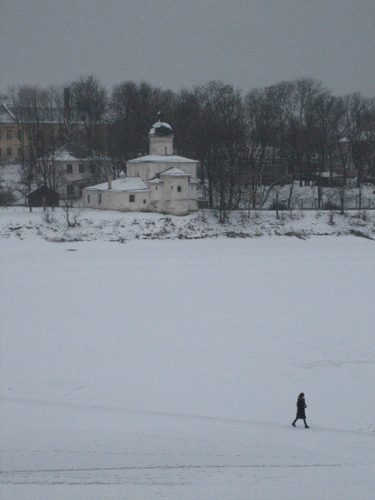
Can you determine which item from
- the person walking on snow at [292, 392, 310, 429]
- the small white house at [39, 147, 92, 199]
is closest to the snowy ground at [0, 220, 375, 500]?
the person walking on snow at [292, 392, 310, 429]

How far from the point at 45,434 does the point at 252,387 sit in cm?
512

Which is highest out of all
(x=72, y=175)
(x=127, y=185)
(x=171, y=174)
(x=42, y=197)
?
(x=72, y=175)

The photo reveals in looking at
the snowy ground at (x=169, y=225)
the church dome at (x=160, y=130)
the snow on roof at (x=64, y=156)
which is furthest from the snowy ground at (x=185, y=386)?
the snow on roof at (x=64, y=156)

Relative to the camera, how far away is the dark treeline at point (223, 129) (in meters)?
54.2

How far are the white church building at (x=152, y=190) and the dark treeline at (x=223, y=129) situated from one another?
260 centimetres

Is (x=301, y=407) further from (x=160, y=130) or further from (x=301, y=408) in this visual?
(x=160, y=130)

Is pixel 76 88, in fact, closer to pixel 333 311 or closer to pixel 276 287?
pixel 276 287

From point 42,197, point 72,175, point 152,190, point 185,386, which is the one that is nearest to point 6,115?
point 72,175

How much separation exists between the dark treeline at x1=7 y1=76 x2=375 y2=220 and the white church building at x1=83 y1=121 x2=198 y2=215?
Answer: 2.60 m

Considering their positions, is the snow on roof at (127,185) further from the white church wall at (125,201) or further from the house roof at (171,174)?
the house roof at (171,174)

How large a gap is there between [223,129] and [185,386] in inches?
1551

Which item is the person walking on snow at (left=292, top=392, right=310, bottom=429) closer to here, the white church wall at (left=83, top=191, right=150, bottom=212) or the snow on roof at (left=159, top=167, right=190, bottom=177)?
the white church wall at (left=83, top=191, right=150, bottom=212)

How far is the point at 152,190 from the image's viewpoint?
49750 mm

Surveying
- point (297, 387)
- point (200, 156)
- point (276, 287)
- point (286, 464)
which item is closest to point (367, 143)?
point (200, 156)
